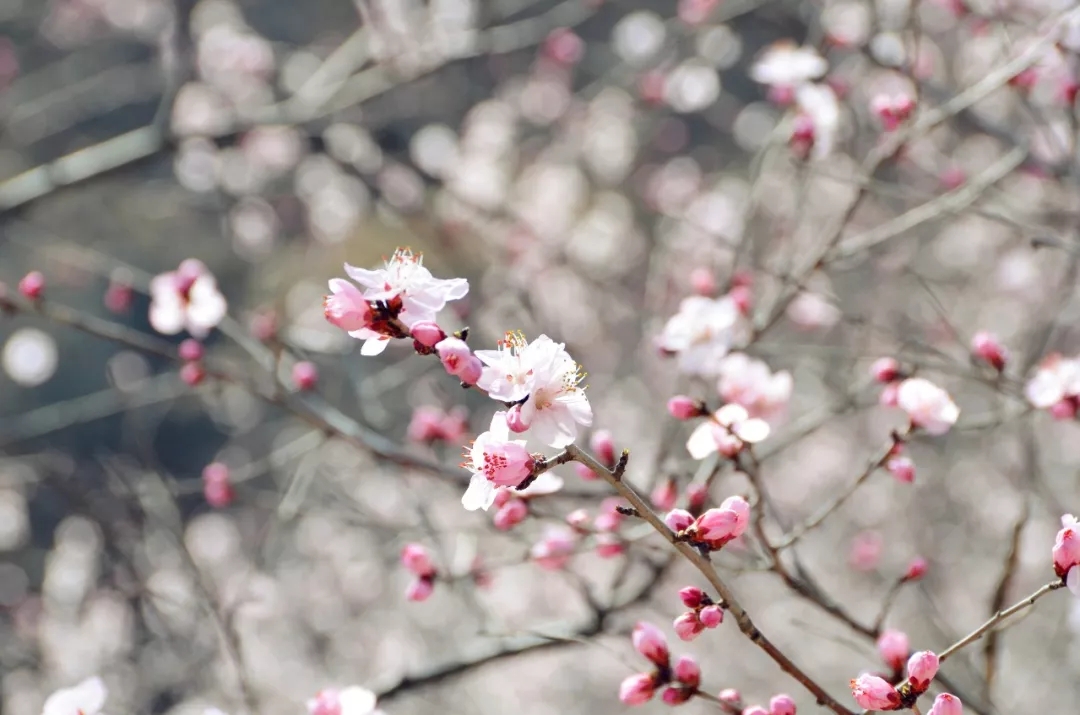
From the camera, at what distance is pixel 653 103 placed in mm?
3900

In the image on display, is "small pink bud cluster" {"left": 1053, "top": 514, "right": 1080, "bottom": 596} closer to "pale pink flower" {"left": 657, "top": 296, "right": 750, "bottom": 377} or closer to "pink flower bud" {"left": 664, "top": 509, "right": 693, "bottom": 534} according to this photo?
"pink flower bud" {"left": 664, "top": 509, "right": 693, "bottom": 534}

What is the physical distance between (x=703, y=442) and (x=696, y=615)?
363 mm

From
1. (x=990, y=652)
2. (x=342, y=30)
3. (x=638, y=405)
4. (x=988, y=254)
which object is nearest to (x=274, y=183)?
(x=342, y=30)

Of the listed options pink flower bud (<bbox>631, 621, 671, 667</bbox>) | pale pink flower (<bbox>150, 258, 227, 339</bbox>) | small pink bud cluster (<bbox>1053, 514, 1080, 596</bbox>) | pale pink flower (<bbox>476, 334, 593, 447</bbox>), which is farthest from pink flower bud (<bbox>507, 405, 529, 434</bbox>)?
pale pink flower (<bbox>150, 258, 227, 339</bbox>)

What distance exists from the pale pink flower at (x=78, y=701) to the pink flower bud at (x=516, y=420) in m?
0.81

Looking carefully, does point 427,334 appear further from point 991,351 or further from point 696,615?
point 991,351

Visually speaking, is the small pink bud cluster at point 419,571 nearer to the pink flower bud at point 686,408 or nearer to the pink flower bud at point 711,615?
the pink flower bud at point 686,408

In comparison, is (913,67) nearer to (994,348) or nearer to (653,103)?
(994,348)

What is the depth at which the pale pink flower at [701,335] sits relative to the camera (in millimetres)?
1829

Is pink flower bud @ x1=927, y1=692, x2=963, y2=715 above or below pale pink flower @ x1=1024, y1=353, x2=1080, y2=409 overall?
above

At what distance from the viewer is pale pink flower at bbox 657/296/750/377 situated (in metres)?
1.83

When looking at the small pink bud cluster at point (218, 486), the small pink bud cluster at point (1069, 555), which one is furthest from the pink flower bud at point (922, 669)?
the small pink bud cluster at point (218, 486)

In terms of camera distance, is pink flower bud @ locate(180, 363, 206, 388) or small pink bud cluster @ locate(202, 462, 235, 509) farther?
small pink bud cluster @ locate(202, 462, 235, 509)

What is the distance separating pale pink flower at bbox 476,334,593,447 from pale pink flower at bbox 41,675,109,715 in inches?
32.3
